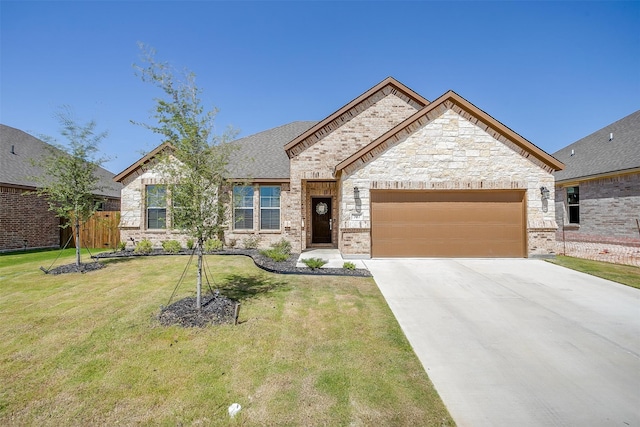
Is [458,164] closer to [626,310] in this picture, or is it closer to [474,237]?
[474,237]

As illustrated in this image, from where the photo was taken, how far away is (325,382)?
11.3 feet

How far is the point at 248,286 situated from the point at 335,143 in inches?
338

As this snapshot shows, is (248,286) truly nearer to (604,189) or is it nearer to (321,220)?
(321,220)

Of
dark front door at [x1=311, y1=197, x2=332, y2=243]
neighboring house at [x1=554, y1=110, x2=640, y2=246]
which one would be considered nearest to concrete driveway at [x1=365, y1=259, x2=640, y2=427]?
dark front door at [x1=311, y1=197, x2=332, y2=243]

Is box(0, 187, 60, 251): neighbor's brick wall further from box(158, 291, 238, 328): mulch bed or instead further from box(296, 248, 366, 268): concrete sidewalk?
box(296, 248, 366, 268): concrete sidewalk

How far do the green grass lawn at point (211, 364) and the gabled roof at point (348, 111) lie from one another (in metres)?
8.35

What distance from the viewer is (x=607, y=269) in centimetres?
933

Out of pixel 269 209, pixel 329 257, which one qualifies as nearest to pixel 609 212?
pixel 329 257

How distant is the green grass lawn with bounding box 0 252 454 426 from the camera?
2.96 m

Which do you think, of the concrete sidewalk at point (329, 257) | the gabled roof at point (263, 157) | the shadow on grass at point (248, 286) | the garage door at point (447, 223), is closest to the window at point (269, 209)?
the gabled roof at point (263, 157)

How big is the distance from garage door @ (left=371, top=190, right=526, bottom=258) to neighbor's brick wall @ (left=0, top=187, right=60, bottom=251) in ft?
56.3

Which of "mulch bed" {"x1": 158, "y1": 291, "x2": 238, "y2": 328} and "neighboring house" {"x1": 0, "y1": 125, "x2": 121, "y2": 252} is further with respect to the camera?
"neighboring house" {"x1": 0, "y1": 125, "x2": 121, "y2": 252}

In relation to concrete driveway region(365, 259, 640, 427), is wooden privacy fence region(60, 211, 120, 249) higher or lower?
higher

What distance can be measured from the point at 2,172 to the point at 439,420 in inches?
842
